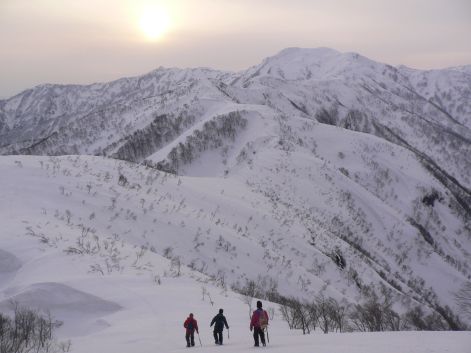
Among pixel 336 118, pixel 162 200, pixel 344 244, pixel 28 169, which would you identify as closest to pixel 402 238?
pixel 344 244

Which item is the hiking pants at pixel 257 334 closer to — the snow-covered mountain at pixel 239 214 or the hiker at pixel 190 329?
the hiker at pixel 190 329

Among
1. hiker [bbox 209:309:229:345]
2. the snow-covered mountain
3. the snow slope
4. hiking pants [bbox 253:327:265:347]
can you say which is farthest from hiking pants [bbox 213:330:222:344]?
the snow-covered mountain

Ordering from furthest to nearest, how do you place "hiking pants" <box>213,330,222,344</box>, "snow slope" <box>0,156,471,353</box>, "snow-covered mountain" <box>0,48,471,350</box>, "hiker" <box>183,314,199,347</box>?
"snow-covered mountain" <box>0,48,471,350</box>, "hiking pants" <box>213,330,222,344</box>, "snow slope" <box>0,156,471,353</box>, "hiker" <box>183,314,199,347</box>

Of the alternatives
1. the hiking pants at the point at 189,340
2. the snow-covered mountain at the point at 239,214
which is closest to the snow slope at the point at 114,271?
the snow-covered mountain at the point at 239,214

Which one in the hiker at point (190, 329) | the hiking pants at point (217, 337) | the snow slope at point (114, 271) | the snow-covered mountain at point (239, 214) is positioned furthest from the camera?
the snow-covered mountain at point (239, 214)

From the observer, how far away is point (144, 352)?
848 centimetres

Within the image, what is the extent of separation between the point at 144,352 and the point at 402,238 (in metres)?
32.2

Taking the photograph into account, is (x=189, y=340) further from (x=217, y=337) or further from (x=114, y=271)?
(x=114, y=271)

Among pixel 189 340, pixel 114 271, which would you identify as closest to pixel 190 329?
pixel 189 340

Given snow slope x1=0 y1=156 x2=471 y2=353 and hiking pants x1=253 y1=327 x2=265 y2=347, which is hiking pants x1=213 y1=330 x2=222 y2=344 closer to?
snow slope x1=0 y1=156 x2=471 y2=353

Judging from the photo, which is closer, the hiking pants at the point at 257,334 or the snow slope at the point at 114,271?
the hiking pants at the point at 257,334

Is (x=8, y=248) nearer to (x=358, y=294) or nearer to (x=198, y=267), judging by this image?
(x=198, y=267)

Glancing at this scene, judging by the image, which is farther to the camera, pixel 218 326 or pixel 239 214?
pixel 239 214

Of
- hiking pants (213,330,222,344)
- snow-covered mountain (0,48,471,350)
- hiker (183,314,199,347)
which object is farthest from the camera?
snow-covered mountain (0,48,471,350)
